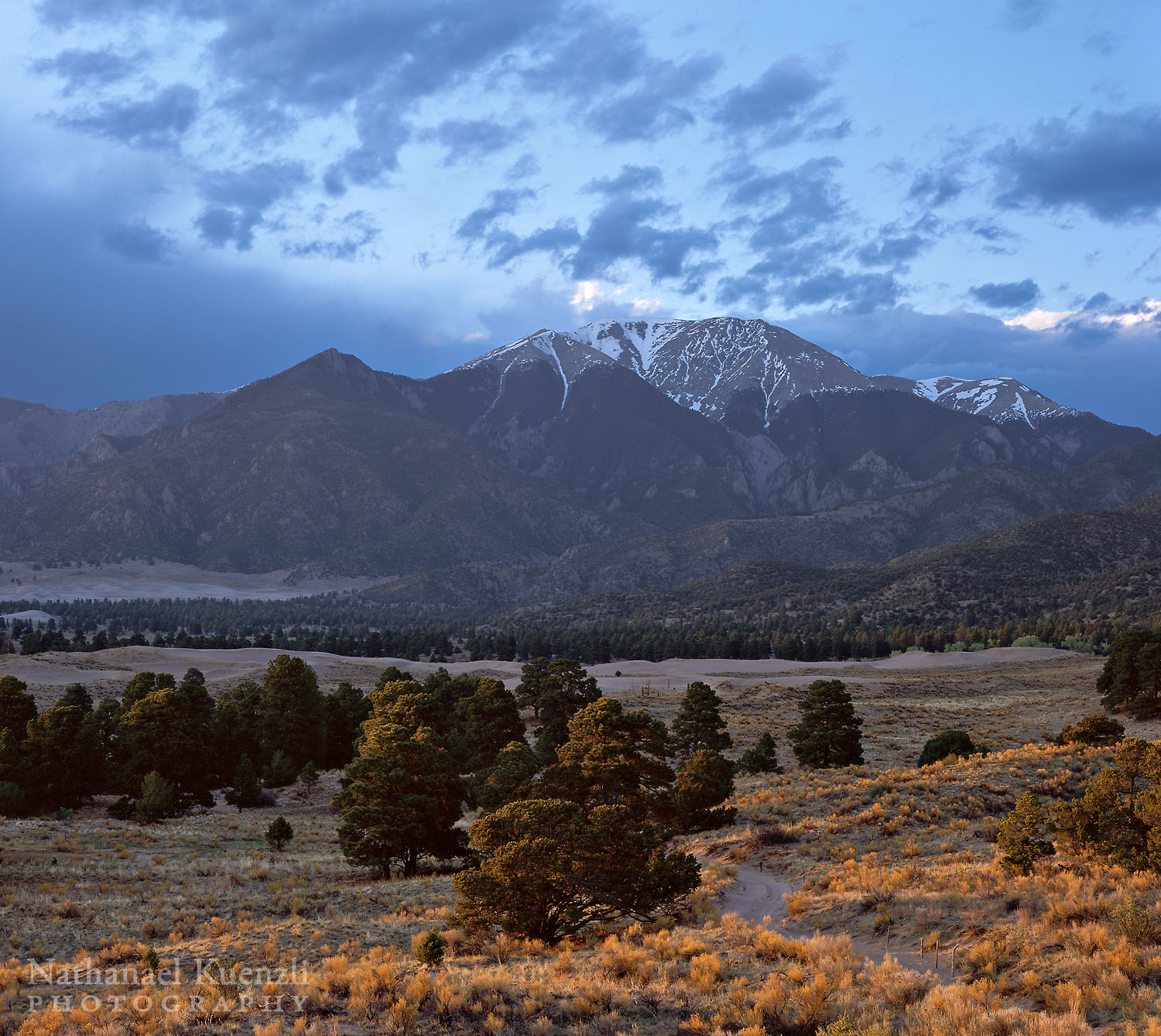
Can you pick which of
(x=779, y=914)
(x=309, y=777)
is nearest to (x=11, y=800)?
(x=309, y=777)

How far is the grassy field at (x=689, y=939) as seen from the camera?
1367 cm

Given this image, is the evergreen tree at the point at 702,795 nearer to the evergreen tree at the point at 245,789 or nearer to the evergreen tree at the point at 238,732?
the evergreen tree at the point at 245,789

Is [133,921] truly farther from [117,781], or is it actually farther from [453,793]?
[117,781]

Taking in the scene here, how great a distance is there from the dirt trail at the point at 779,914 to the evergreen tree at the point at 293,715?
40057 mm

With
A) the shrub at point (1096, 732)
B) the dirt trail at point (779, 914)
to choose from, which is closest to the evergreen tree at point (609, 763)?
the dirt trail at point (779, 914)

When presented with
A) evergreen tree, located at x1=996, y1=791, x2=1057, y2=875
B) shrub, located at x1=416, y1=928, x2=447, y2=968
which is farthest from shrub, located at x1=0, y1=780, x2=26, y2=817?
evergreen tree, located at x1=996, y1=791, x2=1057, y2=875

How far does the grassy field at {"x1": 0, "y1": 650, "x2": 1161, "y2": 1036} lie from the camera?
13672 mm

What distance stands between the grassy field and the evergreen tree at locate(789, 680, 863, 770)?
991 cm

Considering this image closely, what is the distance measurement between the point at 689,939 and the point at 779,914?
4.70 metres

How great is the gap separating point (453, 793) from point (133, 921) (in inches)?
529

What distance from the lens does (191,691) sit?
51406 mm

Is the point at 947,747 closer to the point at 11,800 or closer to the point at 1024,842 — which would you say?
the point at 1024,842

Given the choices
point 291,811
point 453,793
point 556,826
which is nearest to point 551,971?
point 556,826

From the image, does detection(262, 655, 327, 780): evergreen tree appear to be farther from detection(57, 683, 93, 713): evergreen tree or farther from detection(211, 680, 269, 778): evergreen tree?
detection(57, 683, 93, 713): evergreen tree
